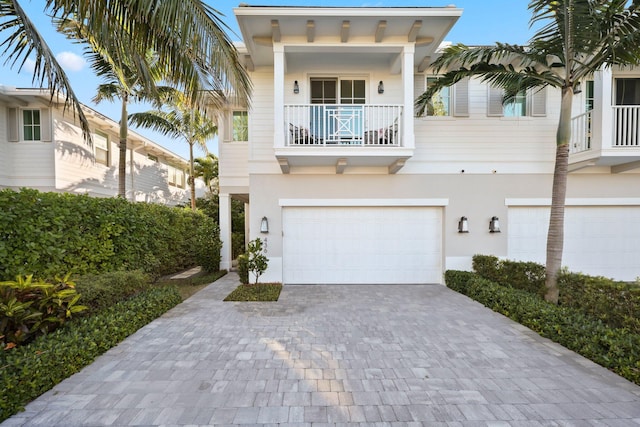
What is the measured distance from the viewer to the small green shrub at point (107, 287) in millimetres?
4262

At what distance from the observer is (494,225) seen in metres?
7.12

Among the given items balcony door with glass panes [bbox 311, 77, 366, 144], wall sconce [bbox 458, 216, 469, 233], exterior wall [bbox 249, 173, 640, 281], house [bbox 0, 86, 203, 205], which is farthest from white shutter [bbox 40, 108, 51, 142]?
wall sconce [bbox 458, 216, 469, 233]

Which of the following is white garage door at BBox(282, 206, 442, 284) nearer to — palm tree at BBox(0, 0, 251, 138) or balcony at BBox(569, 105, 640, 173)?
balcony at BBox(569, 105, 640, 173)

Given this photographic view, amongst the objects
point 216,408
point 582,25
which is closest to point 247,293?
point 216,408

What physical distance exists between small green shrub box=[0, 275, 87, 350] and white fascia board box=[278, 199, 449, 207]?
4554 millimetres

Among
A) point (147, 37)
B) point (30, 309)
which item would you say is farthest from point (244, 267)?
point (147, 37)

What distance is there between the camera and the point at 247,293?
6.34m

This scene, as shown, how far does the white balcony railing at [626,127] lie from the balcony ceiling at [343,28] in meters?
4.59

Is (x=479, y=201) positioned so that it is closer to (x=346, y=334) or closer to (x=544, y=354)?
(x=544, y=354)

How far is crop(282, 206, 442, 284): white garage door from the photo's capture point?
7.34 m

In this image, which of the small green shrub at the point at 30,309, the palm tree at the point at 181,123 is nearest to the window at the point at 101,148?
the palm tree at the point at 181,123

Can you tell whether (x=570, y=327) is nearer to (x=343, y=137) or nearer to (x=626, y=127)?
(x=343, y=137)

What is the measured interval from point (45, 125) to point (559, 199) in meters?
15.8

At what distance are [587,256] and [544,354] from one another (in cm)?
566
